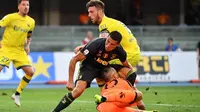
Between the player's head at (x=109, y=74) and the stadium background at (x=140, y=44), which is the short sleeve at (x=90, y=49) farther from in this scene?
the stadium background at (x=140, y=44)

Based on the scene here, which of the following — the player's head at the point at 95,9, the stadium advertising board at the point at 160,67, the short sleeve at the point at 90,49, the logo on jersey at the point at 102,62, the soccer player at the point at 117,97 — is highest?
the player's head at the point at 95,9

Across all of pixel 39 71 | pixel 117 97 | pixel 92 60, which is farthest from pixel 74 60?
pixel 39 71

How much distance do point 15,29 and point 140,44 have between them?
1472cm

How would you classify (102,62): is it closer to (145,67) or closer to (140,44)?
(145,67)

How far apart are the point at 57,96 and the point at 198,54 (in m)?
10.6

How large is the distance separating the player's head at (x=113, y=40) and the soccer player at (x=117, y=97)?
2.00ft

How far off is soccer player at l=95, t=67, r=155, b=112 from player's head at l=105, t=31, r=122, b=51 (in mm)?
609

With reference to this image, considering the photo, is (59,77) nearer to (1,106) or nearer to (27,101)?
(27,101)

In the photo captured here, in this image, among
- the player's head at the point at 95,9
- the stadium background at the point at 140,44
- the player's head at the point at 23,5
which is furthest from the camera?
the stadium background at the point at 140,44

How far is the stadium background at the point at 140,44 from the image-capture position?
2181 centimetres

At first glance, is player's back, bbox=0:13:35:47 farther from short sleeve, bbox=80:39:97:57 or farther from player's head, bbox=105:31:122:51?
player's head, bbox=105:31:122:51

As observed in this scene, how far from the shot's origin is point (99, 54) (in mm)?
12414

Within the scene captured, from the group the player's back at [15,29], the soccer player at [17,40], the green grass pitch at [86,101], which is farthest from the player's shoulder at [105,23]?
the player's back at [15,29]

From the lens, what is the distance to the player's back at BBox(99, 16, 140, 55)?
13211 millimetres
